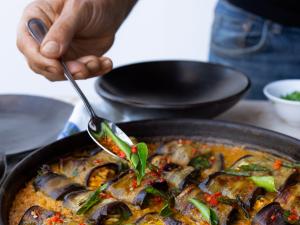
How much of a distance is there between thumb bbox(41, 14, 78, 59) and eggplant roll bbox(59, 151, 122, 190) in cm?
Result: 35

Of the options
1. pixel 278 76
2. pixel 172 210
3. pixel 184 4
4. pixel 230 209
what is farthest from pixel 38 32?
pixel 184 4

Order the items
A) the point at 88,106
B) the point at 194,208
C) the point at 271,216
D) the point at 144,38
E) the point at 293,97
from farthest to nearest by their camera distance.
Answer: the point at 144,38
the point at 293,97
the point at 88,106
the point at 194,208
the point at 271,216

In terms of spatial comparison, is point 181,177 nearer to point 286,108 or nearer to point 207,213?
point 207,213

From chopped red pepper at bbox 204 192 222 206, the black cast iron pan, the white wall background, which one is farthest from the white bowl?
the white wall background

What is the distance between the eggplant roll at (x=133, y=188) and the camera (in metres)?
1.33

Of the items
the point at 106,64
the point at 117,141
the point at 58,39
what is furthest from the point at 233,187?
the point at 58,39

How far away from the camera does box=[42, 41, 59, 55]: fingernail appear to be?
152cm

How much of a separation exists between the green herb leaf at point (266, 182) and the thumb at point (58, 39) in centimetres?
73

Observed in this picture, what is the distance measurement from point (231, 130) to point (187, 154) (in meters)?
0.18

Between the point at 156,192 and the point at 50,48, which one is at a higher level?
the point at 50,48

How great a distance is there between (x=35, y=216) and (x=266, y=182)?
0.64 meters

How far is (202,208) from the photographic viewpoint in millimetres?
1253

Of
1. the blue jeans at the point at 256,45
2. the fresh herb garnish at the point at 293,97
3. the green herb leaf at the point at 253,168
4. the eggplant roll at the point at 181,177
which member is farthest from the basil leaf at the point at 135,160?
the blue jeans at the point at 256,45

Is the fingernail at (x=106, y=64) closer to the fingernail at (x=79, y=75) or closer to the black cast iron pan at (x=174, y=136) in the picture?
the fingernail at (x=79, y=75)
